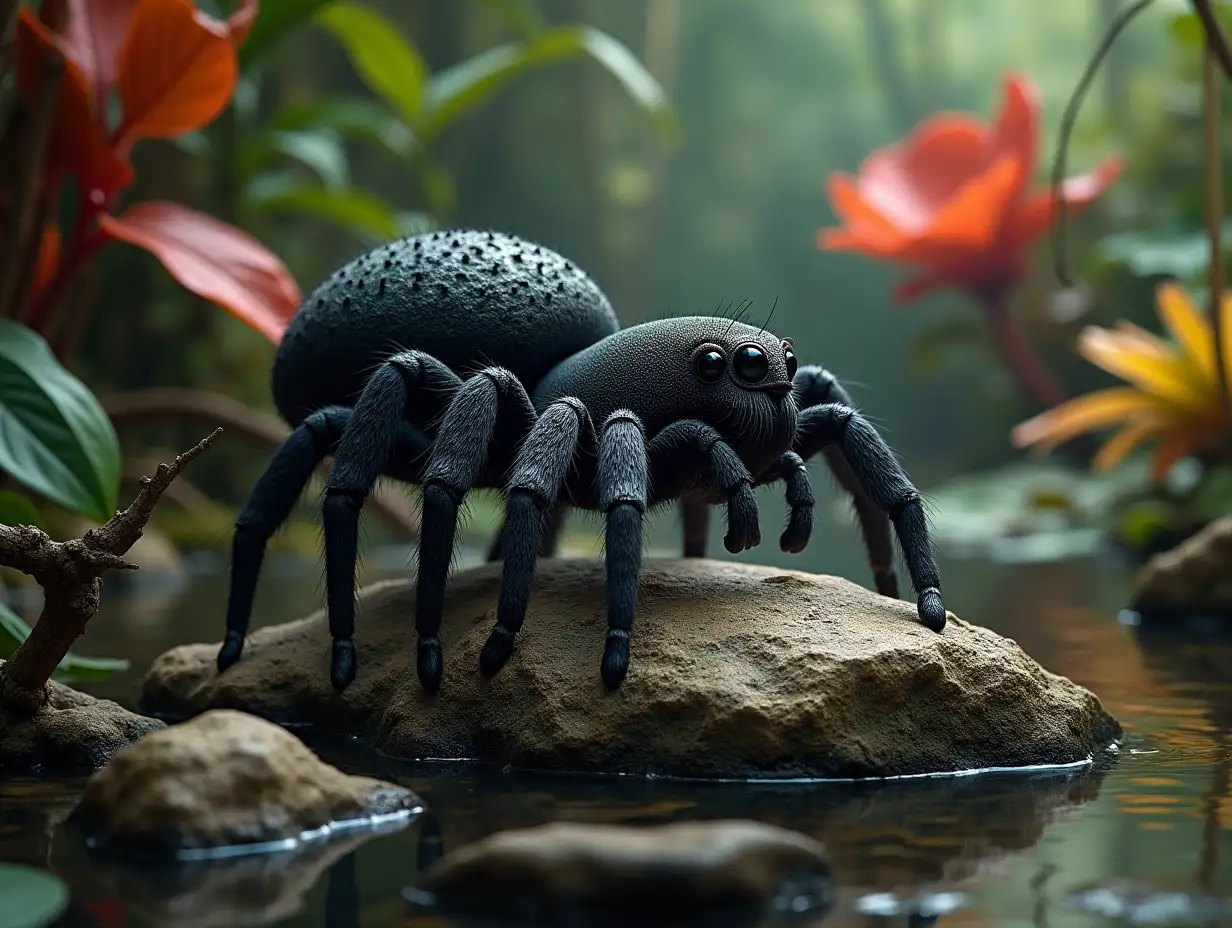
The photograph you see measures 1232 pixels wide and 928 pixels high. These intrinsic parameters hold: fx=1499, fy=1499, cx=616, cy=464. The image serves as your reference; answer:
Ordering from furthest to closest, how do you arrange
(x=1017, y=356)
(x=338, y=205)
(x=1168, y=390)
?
1. (x=1017, y=356)
2. (x=338, y=205)
3. (x=1168, y=390)

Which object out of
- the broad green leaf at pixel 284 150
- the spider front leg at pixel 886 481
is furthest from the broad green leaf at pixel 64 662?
the broad green leaf at pixel 284 150

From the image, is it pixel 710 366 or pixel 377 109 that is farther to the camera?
pixel 377 109

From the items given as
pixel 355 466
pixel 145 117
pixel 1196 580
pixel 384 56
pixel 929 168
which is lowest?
pixel 355 466

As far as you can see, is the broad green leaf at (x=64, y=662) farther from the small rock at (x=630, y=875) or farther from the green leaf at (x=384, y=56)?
the green leaf at (x=384, y=56)

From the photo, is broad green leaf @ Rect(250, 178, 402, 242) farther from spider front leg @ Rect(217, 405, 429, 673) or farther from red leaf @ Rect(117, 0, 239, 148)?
spider front leg @ Rect(217, 405, 429, 673)

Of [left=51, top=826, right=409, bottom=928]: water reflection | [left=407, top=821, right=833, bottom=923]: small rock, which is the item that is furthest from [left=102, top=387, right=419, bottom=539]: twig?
[left=407, top=821, right=833, bottom=923]: small rock

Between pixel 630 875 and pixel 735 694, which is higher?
pixel 735 694

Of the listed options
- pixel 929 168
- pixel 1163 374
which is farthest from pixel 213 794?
pixel 929 168

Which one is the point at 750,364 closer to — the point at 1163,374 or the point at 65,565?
the point at 65,565
